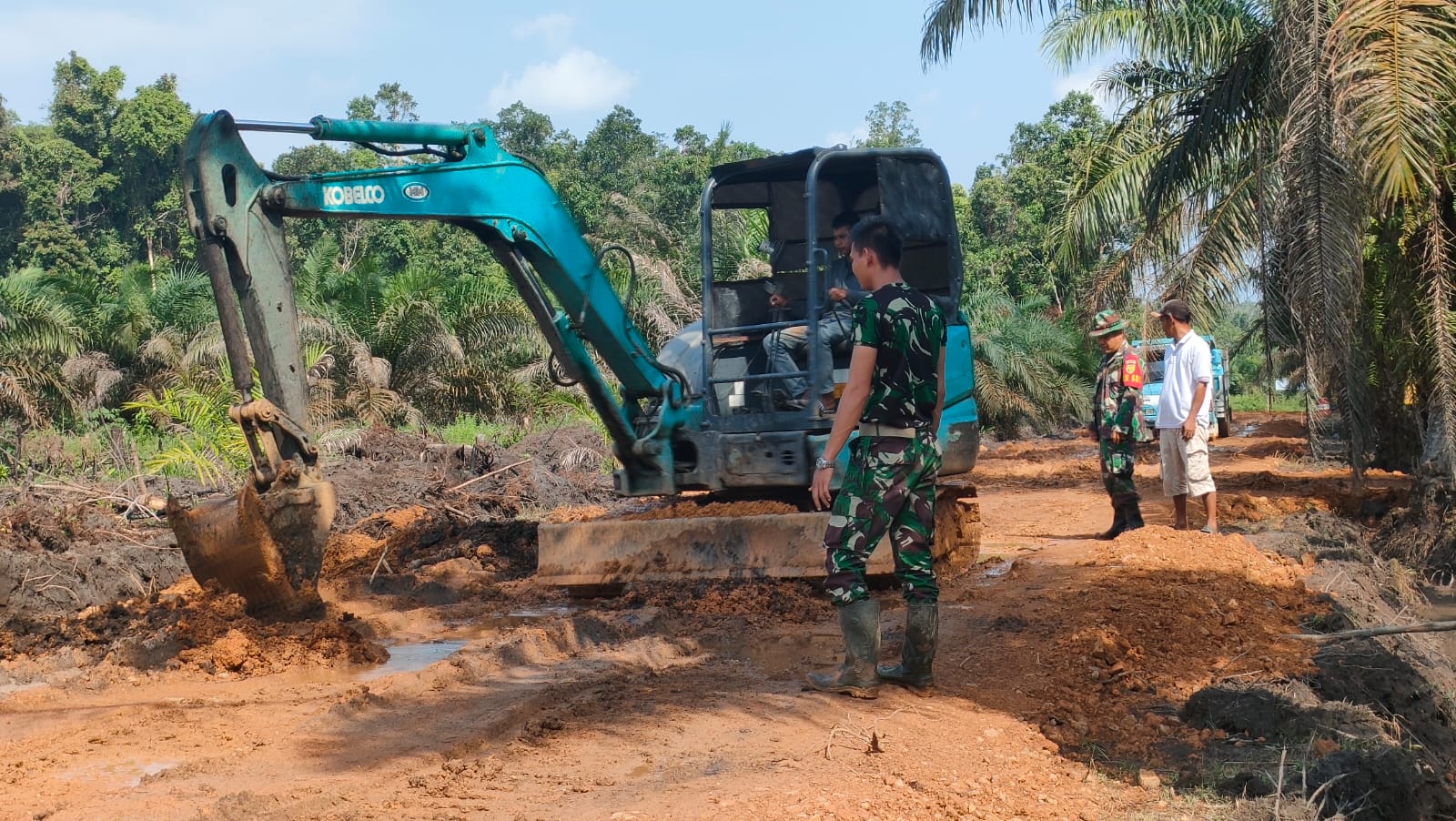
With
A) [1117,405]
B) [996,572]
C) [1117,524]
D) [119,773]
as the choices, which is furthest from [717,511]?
[119,773]

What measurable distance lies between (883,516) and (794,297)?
14.4 ft

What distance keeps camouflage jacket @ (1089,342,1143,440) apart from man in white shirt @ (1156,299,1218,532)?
0.21m

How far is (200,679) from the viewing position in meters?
6.67

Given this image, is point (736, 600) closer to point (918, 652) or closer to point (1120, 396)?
point (918, 652)

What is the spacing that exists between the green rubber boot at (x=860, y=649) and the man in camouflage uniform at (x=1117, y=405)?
4.89m

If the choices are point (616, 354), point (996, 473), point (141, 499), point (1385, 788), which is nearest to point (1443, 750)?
point (1385, 788)

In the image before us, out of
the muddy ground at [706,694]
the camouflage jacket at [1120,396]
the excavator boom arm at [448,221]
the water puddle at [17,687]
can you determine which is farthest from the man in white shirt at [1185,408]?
the water puddle at [17,687]

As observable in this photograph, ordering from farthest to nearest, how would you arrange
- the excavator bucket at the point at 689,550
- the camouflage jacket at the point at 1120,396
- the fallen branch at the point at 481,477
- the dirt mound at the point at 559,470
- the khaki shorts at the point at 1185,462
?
the dirt mound at the point at 559,470
the fallen branch at the point at 481,477
the camouflage jacket at the point at 1120,396
the khaki shorts at the point at 1185,462
the excavator bucket at the point at 689,550

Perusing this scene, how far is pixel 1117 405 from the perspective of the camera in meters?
9.99

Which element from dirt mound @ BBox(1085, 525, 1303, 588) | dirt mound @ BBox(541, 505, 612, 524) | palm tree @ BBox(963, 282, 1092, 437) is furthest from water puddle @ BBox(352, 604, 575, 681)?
palm tree @ BBox(963, 282, 1092, 437)

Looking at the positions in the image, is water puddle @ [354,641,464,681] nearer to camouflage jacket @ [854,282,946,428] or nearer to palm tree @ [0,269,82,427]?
camouflage jacket @ [854,282,946,428]

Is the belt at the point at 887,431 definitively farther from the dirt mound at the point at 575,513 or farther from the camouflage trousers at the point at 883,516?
the dirt mound at the point at 575,513

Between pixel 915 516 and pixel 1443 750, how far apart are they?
299 centimetres

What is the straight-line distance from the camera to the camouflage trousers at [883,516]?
5.55 metres
